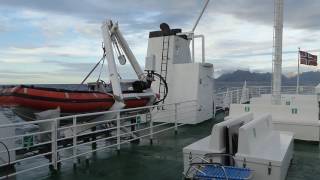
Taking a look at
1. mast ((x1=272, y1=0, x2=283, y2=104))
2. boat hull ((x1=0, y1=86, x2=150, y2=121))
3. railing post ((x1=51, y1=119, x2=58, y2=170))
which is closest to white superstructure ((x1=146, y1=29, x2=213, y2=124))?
mast ((x1=272, y1=0, x2=283, y2=104))

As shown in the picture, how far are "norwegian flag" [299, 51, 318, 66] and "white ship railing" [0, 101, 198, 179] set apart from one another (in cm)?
601

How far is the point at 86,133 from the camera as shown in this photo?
598 centimetres

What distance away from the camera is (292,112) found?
318 inches

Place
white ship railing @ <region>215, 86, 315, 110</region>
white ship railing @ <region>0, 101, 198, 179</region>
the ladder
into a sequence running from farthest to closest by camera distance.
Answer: white ship railing @ <region>215, 86, 315, 110</region> < the ladder < white ship railing @ <region>0, 101, 198, 179</region>

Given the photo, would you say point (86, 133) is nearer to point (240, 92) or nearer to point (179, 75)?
point (179, 75)

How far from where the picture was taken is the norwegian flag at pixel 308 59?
14164 mm

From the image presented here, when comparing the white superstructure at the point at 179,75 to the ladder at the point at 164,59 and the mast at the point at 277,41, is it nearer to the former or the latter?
the ladder at the point at 164,59

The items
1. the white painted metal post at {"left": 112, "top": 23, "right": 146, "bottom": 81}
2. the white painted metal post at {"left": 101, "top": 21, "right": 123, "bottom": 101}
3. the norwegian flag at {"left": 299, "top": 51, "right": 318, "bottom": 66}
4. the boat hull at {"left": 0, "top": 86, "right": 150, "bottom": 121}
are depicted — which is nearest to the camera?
the boat hull at {"left": 0, "top": 86, "right": 150, "bottom": 121}

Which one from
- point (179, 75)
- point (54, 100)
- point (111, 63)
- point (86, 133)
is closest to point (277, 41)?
point (179, 75)

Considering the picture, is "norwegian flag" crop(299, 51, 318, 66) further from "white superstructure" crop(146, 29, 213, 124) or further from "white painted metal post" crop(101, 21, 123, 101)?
"white painted metal post" crop(101, 21, 123, 101)

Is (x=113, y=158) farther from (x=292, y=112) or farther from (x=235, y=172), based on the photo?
(x=292, y=112)

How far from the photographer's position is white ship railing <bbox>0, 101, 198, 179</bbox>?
5.10 meters

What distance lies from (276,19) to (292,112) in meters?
2.17

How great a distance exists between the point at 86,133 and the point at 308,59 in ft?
37.3
